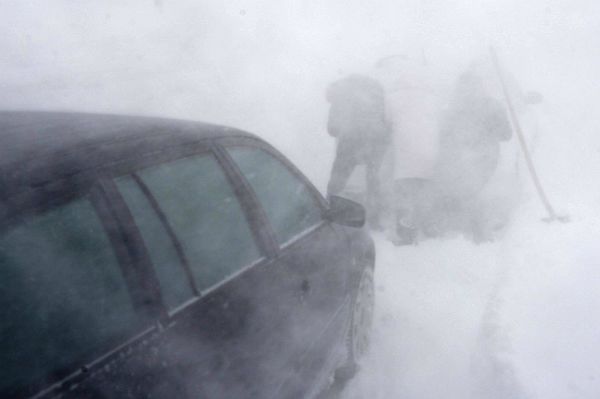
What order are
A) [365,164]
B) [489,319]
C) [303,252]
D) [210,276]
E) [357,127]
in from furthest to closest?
[365,164] → [357,127] → [489,319] → [303,252] → [210,276]

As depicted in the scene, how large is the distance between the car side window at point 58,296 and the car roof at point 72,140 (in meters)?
0.13

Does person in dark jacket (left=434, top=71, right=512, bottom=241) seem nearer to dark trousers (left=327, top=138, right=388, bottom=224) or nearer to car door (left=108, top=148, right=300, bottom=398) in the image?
dark trousers (left=327, top=138, right=388, bottom=224)

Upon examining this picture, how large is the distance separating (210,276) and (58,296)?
61 cm

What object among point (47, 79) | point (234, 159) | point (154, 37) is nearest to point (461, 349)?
point (234, 159)

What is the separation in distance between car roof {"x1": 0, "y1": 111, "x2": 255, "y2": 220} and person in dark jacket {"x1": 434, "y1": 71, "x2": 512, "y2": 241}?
364 centimetres

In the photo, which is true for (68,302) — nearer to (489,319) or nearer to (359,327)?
(359,327)

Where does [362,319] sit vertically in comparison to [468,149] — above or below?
below

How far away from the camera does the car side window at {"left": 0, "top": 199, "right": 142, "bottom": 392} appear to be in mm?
1379

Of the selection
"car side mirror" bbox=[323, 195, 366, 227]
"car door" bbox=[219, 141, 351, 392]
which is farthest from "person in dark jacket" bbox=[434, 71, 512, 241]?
"car door" bbox=[219, 141, 351, 392]

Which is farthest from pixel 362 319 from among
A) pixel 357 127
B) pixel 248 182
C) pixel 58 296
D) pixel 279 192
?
pixel 357 127

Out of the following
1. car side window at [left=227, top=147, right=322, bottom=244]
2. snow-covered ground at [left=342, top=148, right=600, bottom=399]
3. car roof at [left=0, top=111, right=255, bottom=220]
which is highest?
car roof at [left=0, top=111, right=255, bottom=220]

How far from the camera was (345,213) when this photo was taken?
2.99 m

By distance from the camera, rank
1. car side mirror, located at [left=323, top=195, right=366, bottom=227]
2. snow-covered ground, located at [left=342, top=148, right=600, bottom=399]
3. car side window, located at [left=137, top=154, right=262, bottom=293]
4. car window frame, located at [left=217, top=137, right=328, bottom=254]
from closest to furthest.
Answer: car side window, located at [left=137, top=154, right=262, bottom=293], car window frame, located at [left=217, top=137, right=328, bottom=254], car side mirror, located at [left=323, top=195, right=366, bottom=227], snow-covered ground, located at [left=342, top=148, right=600, bottom=399]

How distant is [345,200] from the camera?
10.0ft
